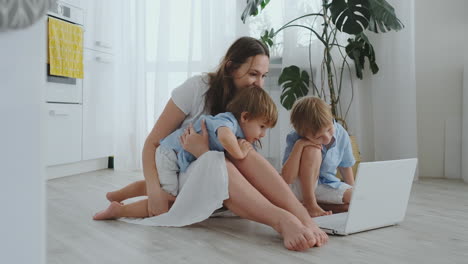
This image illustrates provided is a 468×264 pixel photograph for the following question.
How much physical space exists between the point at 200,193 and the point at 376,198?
0.53 metres

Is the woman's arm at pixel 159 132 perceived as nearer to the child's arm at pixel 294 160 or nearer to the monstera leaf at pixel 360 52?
the child's arm at pixel 294 160

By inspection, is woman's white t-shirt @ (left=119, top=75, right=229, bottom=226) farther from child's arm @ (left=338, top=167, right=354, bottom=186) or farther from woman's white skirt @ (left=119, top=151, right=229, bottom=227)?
child's arm @ (left=338, top=167, right=354, bottom=186)

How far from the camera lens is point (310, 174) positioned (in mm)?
1616

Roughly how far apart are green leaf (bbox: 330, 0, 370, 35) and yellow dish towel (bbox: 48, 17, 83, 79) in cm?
155

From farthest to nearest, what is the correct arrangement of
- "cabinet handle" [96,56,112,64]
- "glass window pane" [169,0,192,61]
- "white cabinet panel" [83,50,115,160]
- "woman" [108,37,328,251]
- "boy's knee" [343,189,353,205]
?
1. "glass window pane" [169,0,192,61]
2. "cabinet handle" [96,56,112,64]
3. "white cabinet panel" [83,50,115,160]
4. "boy's knee" [343,189,353,205]
5. "woman" [108,37,328,251]

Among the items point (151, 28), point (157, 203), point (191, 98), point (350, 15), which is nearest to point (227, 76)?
point (191, 98)

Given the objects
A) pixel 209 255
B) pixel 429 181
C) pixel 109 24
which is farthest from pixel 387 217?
pixel 109 24

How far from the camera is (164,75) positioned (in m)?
3.32

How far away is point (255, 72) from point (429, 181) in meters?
1.68

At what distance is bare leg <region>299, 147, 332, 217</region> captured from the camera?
1608mm

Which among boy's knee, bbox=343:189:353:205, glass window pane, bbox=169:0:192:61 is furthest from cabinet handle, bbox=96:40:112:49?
boy's knee, bbox=343:189:353:205

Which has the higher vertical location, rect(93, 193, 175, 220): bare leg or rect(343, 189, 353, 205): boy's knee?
rect(343, 189, 353, 205): boy's knee

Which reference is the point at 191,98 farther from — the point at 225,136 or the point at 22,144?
the point at 22,144

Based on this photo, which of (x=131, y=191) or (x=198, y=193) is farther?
(x=131, y=191)
